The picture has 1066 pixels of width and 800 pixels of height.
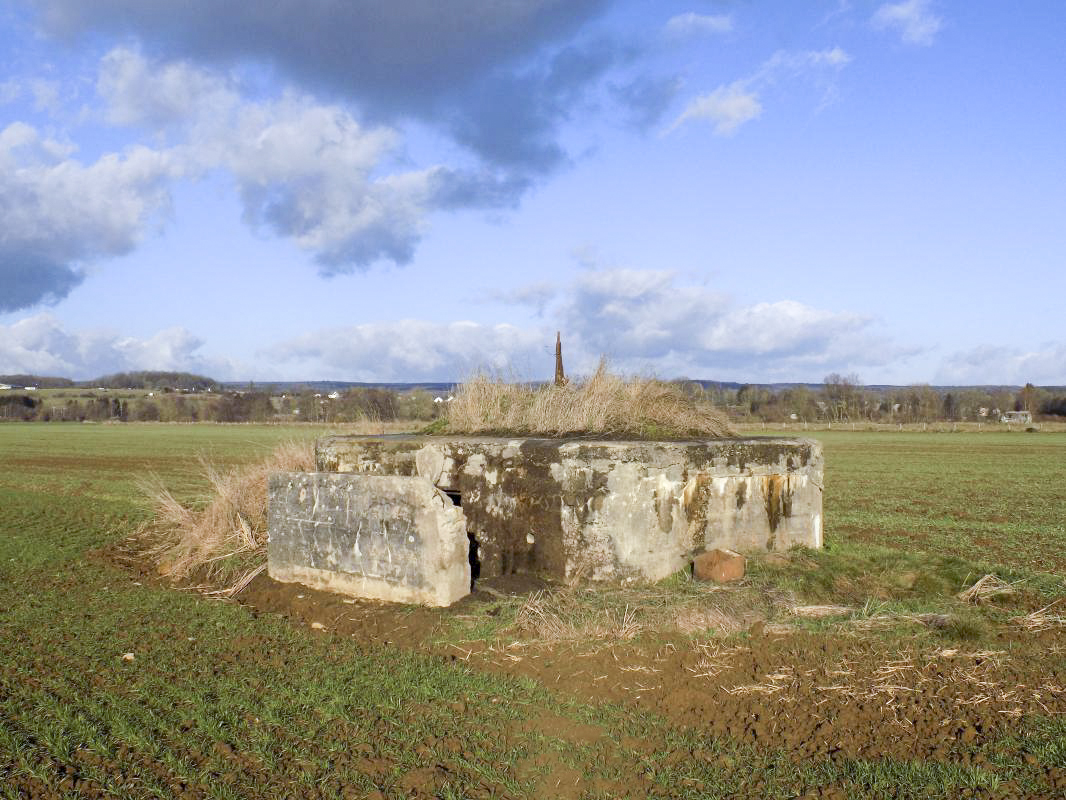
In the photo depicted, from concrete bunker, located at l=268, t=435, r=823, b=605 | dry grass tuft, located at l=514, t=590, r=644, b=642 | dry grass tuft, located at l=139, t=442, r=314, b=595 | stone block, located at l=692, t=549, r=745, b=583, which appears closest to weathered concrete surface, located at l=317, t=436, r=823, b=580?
concrete bunker, located at l=268, t=435, r=823, b=605

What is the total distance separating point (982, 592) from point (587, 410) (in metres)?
3.98

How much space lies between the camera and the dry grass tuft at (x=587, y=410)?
8344mm

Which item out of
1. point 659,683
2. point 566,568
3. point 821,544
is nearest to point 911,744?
point 659,683

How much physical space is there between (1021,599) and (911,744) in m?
3.66

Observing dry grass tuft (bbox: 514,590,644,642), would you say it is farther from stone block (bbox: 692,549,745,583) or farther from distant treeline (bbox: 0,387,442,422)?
distant treeline (bbox: 0,387,442,422)

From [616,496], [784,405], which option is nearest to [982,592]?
[616,496]

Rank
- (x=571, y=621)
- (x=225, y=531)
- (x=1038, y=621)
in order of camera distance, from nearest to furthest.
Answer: (x=1038, y=621) < (x=571, y=621) < (x=225, y=531)

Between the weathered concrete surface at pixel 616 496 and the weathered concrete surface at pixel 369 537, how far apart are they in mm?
384

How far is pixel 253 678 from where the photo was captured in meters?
5.12

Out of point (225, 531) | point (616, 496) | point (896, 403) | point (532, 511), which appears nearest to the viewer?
→ point (616, 496)

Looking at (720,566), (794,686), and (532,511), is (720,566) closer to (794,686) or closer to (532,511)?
(532,511)

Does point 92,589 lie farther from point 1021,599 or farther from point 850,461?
point 850,461

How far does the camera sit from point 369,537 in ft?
23.2

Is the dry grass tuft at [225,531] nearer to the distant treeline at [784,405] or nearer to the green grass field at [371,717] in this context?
the green grass field at [371,717]
